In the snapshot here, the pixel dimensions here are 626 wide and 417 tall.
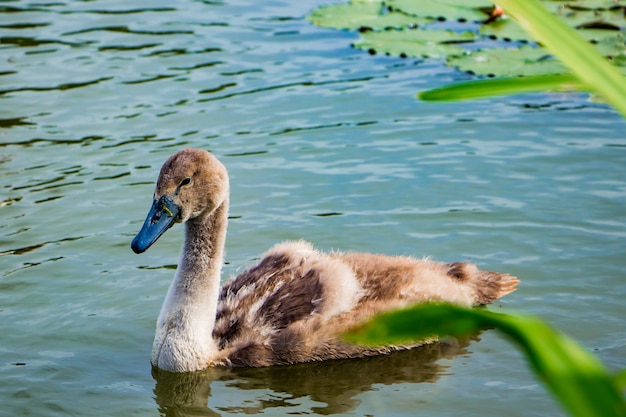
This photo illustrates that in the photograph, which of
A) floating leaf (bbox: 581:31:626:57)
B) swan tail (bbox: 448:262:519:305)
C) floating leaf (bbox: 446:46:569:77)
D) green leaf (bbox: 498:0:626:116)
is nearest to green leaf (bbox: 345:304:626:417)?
green leaf (bbox: 498:0:626:116)

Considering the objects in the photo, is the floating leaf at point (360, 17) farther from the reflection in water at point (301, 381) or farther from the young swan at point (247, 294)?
the reflection in water at point (301, 381)

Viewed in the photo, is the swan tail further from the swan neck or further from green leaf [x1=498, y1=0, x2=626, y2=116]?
green leaf [x1=498, y1=0, x2=626, y2=116]

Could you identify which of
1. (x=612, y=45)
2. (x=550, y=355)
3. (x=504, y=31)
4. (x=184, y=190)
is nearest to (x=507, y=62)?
(x=612, y=45)

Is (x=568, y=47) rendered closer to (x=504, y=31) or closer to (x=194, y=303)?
(x=194, y=303)

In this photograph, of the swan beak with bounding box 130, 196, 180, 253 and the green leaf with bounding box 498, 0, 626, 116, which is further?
the swan beak with bounding box 130, 196, 180, 253

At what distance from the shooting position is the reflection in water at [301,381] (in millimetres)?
A: 5277

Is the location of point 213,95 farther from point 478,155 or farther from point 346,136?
point 478,155

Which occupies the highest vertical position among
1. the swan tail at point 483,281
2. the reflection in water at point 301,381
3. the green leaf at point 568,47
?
the green leaf at point 568,47

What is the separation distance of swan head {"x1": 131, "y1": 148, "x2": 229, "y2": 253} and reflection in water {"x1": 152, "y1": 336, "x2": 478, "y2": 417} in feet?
2.90

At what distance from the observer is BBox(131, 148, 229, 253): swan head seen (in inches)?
214

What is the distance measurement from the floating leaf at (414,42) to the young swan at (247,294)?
5462mm

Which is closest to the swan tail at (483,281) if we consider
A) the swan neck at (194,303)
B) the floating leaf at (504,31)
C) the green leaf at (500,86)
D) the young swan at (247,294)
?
the young swan at (247,294)

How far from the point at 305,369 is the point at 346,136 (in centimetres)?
401

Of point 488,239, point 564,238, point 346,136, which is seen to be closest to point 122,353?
point 488,239
